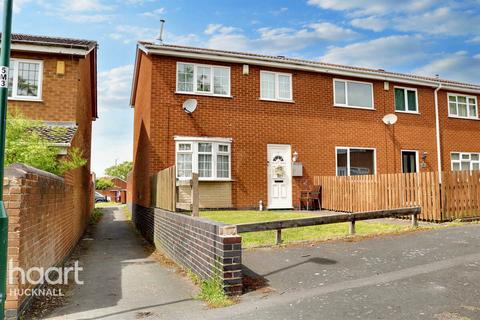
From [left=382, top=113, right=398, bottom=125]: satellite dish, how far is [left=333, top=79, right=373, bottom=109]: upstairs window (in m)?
0.82

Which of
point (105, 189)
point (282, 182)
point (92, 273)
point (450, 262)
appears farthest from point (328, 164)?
point (105, 189)

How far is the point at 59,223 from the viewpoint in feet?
26.1

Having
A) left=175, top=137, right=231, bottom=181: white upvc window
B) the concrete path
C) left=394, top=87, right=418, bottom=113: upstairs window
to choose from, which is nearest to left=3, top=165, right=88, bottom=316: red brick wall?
the concrete path

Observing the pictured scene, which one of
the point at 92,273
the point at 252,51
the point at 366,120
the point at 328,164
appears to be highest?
the point at 252,51

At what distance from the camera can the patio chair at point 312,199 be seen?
53.3ft

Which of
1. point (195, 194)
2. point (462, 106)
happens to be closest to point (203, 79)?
point (195, 194)

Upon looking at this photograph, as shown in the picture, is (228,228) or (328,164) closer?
(228,228)

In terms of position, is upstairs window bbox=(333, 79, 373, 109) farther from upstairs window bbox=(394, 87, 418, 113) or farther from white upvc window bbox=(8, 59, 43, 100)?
white upvc window bbox=(8, 59, 43, 100)

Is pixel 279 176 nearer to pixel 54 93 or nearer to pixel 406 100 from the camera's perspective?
pixel 406 100

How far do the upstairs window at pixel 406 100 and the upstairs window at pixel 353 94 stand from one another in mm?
1564

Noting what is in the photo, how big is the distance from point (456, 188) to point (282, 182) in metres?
6.41

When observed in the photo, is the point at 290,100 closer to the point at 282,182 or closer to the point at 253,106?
the point at 253,106

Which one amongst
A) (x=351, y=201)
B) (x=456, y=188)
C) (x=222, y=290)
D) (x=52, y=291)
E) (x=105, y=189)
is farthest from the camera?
(x=105, y=189)

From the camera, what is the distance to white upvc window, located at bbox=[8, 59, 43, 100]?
12.7m
